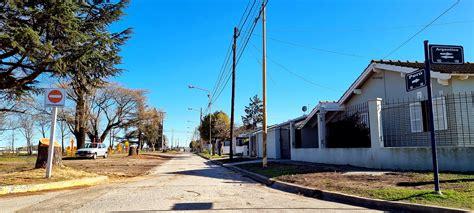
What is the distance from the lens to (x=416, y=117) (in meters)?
17.5

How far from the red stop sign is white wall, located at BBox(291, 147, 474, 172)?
12.3 metres

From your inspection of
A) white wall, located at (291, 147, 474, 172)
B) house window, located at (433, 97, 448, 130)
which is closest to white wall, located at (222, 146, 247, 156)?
white wall, located at (291, 147, 474, 172)

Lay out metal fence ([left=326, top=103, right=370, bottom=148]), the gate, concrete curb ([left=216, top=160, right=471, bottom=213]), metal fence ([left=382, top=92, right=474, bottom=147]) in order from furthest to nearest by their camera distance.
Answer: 1. the gate
2. metal fence ([left=326, top=103, right=370, bottom=148])
3. metal fence ([left=382, top=92, right=474, bottom=147])
4. concrete curb ([left=216, top=160, right=471, bottom=213])

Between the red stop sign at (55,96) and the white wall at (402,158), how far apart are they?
12.3 meters

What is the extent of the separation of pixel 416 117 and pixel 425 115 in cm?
46

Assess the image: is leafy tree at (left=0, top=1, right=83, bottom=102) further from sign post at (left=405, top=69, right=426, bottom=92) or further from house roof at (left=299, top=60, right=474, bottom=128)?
house roof at (left=299, top=60, right=474, bottom=128)

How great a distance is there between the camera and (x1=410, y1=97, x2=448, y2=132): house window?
16250 mm

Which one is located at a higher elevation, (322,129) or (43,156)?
(322,129)

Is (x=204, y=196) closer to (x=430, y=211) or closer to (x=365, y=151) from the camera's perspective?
(x=430, y=211)

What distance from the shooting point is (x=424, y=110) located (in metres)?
17.1

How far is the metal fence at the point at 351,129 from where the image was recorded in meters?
19.0

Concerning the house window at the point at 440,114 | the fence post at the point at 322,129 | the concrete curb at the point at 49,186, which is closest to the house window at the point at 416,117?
the house window at the point at 440,114

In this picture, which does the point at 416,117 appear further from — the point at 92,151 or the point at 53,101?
the point at 92,151

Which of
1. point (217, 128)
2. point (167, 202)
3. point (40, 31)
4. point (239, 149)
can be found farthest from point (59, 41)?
point (217, 128)
